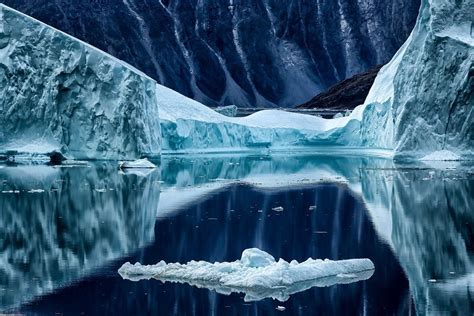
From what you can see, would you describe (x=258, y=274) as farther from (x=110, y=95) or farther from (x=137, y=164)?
(x=110, y=95)

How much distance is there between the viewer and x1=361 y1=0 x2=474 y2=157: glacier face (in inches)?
1047

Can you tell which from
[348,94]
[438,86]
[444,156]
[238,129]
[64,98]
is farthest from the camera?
[348,94]

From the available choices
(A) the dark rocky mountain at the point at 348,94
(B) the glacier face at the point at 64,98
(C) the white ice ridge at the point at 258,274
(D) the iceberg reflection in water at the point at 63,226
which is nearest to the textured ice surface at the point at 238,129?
(B) the glacier face at the point at 64,98

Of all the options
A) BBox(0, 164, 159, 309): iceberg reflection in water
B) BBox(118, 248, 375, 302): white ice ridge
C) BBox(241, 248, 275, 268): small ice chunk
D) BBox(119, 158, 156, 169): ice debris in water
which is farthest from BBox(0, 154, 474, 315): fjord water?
BBox(119, 158, 156, 169): ice debris in water

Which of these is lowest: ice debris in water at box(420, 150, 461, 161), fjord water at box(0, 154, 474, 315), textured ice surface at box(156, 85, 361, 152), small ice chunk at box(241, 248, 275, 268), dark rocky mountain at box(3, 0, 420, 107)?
fjord water at box(0, 154, 474, 315)

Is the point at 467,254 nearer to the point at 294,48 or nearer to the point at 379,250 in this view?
the point at 379,250

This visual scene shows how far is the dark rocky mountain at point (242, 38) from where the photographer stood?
101625mm

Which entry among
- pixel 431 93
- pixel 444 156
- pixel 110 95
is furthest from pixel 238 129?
pixel 444 156

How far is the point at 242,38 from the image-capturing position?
11125cm

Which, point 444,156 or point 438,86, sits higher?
point 438,86

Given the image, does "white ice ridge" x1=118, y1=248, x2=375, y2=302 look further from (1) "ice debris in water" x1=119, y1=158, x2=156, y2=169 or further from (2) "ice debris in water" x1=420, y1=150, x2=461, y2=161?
(2) "ice debris in water" x1=420, y1=150, x2=461, y2=161

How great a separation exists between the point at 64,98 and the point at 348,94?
5951 cm

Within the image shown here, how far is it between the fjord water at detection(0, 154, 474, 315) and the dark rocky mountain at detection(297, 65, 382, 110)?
198ft

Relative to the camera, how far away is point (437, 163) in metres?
26.5
